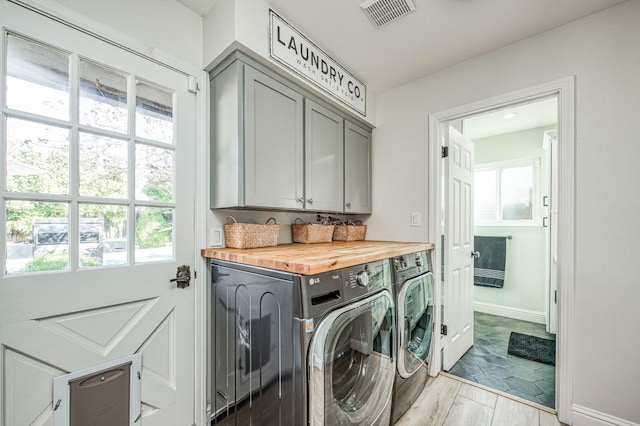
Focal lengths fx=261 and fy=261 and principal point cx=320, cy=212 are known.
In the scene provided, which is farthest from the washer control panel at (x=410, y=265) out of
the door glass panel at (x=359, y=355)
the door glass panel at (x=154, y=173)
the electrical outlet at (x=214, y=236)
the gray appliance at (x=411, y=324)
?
the door glass panel at (x=154, y=173)

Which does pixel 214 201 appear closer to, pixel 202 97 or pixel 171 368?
pixel 202 97

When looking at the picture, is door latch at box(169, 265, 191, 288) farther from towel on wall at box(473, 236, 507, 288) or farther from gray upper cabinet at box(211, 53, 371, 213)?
towel on wall at box(473, 236, 507, 288)

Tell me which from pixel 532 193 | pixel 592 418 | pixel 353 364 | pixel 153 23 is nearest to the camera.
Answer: pixel 353 364

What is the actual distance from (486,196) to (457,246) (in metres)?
2.00

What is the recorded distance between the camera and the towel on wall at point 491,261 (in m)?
3.51

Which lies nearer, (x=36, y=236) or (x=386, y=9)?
(x=36, y=236)

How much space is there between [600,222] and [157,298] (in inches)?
100

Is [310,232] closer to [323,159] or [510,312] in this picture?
[323,159]

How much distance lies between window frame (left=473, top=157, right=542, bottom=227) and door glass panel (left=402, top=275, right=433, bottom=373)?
6.86 ft

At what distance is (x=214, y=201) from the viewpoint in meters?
1.60

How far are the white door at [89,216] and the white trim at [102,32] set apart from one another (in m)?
0.03

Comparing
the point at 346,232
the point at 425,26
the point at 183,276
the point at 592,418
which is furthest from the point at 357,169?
the point at 592,418

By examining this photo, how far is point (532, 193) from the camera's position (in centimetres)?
341

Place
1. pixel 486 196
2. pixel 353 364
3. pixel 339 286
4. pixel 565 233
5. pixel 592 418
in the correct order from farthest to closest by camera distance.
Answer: pixel 486 196
pixel 565 233
pixel 592 418
pixel 353 364
pixel 339 286
